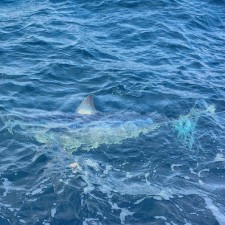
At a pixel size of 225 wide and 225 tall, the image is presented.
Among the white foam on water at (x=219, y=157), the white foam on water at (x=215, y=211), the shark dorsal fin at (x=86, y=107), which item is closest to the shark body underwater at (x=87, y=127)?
the shark dorsal fin at (x=86, y=107)

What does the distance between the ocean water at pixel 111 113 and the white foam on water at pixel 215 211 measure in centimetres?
2

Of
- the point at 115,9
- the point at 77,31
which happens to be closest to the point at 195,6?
the point at 115,9

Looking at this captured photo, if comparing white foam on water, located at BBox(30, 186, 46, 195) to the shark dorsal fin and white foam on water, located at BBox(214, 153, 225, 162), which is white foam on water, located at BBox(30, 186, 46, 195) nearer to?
the shark dorsal fin

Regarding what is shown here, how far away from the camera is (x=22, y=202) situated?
8398 millimetres

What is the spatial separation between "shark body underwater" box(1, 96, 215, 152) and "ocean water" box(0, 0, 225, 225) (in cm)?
3

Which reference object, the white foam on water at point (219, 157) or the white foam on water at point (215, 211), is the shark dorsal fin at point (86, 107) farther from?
the white foam on water at point (215, 211)

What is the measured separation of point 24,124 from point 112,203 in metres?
3.72

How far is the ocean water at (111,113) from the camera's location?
8586 mm

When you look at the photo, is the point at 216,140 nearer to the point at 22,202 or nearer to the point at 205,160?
the point at 205,160

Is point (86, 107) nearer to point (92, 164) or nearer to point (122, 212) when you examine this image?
point (92, 164)

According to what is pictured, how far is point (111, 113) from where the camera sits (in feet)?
38.8

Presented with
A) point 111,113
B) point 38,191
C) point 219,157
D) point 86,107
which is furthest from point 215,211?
point 86,107

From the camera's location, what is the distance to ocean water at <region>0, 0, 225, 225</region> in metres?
8.59

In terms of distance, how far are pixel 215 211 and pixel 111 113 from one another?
4.58 meters
